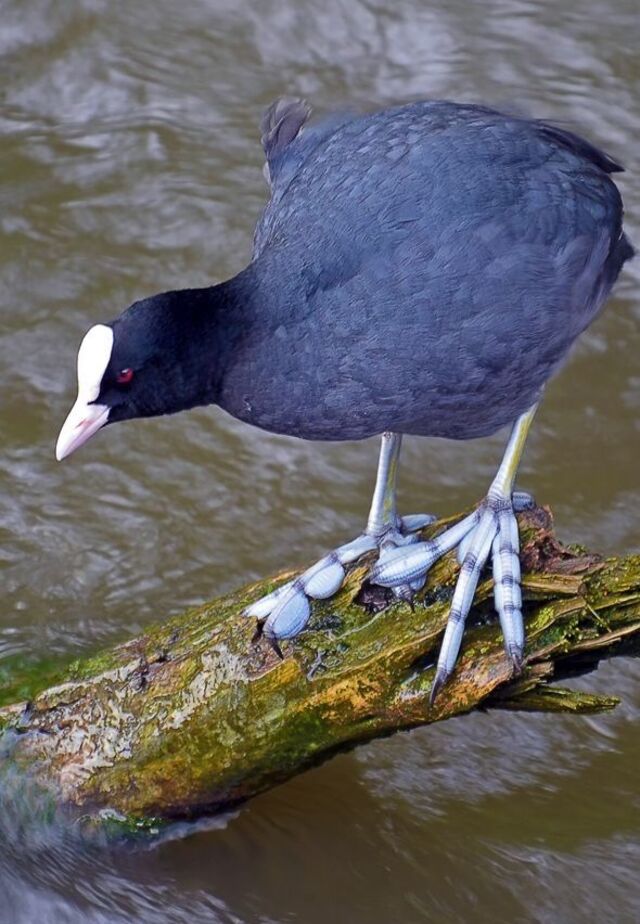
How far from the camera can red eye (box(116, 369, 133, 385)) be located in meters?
3.49

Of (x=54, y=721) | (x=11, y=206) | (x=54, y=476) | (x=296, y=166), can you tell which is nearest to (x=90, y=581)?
(x=54, y=476)

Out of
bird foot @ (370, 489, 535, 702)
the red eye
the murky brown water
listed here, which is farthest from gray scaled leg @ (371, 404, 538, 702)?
the murky brown water

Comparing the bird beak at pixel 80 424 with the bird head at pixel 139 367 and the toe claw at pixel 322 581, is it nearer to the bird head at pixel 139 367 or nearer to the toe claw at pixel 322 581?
the bird head at pixel 139 367

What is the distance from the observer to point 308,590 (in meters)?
3.55

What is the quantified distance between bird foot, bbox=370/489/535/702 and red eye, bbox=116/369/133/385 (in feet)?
2.57

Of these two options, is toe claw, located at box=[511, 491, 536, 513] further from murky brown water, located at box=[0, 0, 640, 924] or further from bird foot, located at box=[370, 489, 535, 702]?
murky brown water, located at box=[0, 0, 640, 924]

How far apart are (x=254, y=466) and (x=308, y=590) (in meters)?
2.03

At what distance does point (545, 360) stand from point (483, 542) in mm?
536

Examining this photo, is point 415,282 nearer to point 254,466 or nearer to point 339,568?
point 339,568

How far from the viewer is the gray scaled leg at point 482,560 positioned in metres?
3.31

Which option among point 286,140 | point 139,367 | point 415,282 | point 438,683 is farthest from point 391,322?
point 286,140

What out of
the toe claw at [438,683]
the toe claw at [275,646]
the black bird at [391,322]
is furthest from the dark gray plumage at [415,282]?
the toe claw at [438,683]

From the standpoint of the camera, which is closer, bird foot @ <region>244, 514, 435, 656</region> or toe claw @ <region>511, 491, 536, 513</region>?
bird foot @ <region>244, 514, 435, 656</region>

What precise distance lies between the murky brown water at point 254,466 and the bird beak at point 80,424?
3.51 feet
